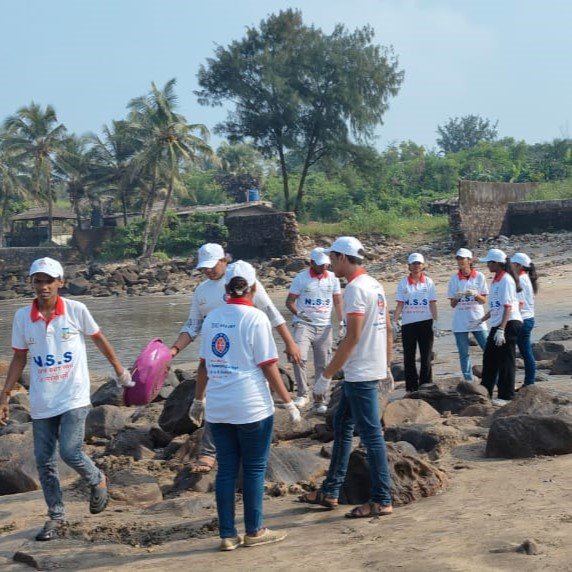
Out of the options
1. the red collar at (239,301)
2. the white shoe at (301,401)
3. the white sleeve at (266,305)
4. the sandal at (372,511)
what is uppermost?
the red collar at (239,301)

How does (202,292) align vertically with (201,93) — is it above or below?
below

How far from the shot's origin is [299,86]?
160 feet

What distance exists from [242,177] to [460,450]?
58.5 metres

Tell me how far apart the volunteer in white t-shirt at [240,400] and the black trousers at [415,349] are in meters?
5.07

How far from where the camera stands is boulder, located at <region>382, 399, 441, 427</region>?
8297 mm

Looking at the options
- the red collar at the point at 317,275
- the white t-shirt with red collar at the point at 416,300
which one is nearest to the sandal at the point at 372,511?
the red collar at the point at 317,275

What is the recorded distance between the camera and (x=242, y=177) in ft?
214

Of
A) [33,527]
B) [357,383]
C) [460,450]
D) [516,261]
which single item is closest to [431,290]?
[516,261]

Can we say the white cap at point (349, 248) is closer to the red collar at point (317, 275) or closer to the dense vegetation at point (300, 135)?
the red collar at point (317, 275)

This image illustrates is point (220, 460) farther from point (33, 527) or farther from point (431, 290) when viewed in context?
point (431, 290)

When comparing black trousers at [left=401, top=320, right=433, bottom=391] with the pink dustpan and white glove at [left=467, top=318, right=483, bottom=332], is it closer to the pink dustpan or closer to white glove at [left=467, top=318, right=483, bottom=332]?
white glove at [left=467, top=318, right=483, bottom=332]

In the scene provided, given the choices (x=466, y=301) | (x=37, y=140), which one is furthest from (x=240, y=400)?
(x=37, y=140)

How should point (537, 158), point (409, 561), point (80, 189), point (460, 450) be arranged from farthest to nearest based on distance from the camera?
point (80, 189) → point (537, 158) → point (460, 450) → point (409, 561)

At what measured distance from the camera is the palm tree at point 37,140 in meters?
57.3
